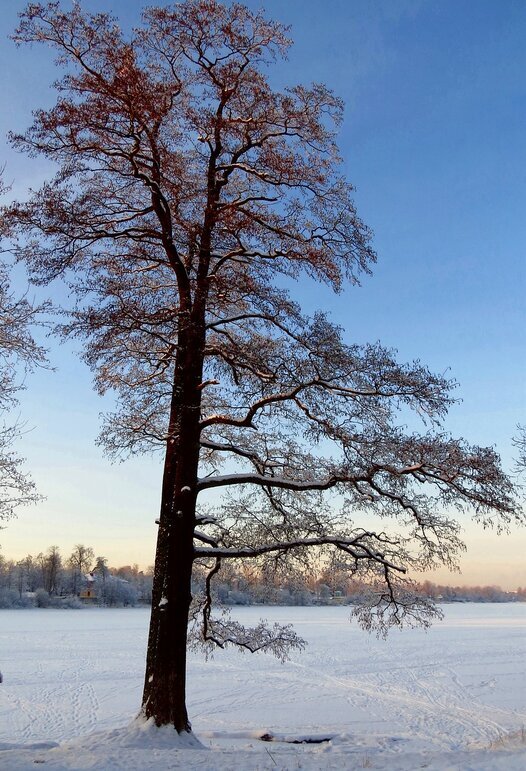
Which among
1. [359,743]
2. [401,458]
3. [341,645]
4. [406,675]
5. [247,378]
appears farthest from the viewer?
[341,645]

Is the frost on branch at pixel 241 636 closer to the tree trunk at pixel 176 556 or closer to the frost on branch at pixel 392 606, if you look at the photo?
the frost on branch at pixel 392 606

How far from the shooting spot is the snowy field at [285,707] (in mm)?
7344

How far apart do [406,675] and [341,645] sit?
39.8 ft

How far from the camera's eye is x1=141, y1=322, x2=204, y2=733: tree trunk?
8.77m

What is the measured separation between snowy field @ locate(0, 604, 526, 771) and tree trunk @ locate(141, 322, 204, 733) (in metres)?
0.53

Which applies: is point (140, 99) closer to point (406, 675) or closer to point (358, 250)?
point (358, 250)

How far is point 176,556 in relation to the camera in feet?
30.3

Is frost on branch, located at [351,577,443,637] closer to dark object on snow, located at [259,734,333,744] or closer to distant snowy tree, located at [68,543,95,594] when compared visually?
dark object on snow, located at [259,734,333,744]

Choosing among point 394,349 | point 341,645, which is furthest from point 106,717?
point 341,645

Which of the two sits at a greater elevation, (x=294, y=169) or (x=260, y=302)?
(x=294, y=169)

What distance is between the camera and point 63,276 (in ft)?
31.8

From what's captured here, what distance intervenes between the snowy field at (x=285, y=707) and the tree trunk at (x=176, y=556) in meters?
0.53

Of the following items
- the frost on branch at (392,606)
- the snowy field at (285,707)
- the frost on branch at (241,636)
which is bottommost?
the snowy field at (285,707)

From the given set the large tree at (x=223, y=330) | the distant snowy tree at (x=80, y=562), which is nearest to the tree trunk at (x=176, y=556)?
the large tree at (x=223, y=330)
